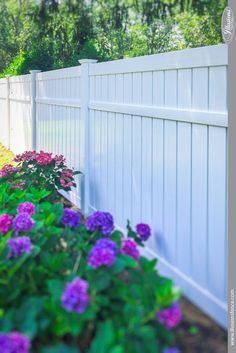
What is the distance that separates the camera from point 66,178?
14.0 ft

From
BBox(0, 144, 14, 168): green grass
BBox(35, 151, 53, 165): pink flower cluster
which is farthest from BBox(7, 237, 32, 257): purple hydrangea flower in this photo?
BBox(0, 144, 14, 168): green grass

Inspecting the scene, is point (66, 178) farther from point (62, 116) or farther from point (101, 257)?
point (101, 257)

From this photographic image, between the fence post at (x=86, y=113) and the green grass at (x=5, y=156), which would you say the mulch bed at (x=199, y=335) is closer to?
the fence post at (x=86, y=113)

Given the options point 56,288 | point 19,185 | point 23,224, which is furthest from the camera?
point 19,185

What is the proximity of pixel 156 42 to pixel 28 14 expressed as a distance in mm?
1075

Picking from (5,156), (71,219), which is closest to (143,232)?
(71,219)

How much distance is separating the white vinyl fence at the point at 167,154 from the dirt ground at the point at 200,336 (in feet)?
0.23

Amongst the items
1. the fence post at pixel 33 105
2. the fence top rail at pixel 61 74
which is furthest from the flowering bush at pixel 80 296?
the fence post at pixel 33 105

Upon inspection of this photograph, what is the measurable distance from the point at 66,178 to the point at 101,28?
1243 millimetres

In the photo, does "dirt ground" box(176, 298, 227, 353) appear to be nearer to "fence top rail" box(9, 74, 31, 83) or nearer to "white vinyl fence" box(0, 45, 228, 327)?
"white vinyl fence" box(0, 45, 228, 327)

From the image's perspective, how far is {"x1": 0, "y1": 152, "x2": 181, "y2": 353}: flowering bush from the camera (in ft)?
5.22

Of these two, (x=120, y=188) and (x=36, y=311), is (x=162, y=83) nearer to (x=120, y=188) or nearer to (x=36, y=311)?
(x=120, y=188)

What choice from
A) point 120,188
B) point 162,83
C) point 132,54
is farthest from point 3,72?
point 162,83

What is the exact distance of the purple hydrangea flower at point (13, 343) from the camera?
1.46m
